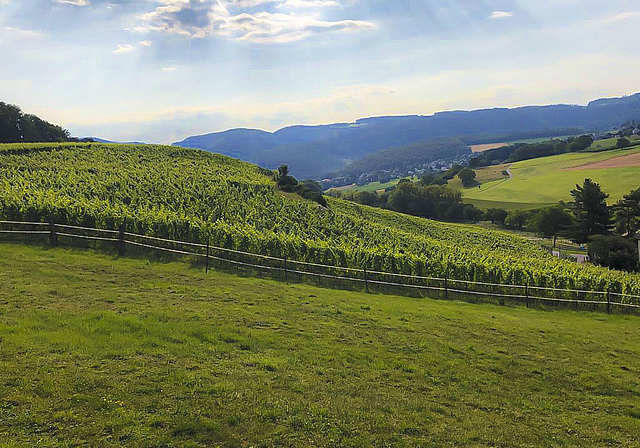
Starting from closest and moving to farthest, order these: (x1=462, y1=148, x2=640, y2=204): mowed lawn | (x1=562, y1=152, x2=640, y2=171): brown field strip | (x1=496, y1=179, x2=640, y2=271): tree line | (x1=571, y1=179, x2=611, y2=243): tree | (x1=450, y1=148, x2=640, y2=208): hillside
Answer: (x1=496, y1=179, x2=640, y2=271): tree line → (x1=571, y1=179, x2=611, y2=243): tree → (x1=462, y1=148, x2=640, y2=204): mowed lawn → (x1=450, y1=148, x2=640, y2=208): hillside → (x1=562, y1=152, x2=640, y2=171): brown field strip

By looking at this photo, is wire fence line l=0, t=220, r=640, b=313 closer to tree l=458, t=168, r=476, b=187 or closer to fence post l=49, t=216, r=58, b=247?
fence post l=49, t=216, r=58, b=247

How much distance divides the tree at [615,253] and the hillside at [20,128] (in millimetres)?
83387

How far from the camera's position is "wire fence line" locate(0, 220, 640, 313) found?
24375 millimetres

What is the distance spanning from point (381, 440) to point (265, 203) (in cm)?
3967

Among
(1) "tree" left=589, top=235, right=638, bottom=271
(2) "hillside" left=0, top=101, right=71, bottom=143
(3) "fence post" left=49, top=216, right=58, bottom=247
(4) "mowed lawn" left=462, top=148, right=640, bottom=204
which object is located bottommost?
(1) "tree" left=589, top=235, right=638, bottom=271

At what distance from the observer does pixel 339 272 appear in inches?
1090

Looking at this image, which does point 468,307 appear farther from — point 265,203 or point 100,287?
point 265,203

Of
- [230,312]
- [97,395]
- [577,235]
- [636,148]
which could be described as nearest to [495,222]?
[577,235]

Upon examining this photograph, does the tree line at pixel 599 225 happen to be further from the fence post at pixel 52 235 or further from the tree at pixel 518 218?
the fence post at pixel 52 235

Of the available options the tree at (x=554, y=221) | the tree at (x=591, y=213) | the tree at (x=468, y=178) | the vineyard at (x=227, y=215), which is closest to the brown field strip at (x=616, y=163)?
the tree at (x=468, y=178)

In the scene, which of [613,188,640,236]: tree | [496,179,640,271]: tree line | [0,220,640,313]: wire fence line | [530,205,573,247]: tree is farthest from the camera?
[530,205,573,247]: tree

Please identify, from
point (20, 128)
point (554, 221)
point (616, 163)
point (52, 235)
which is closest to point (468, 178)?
point (616, 163)

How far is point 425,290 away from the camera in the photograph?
1070 inches

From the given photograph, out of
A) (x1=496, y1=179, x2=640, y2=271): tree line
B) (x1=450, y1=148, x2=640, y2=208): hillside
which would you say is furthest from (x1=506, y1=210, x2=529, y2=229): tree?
(x1=450, y1=148, x2=640, y2=208): hillside
